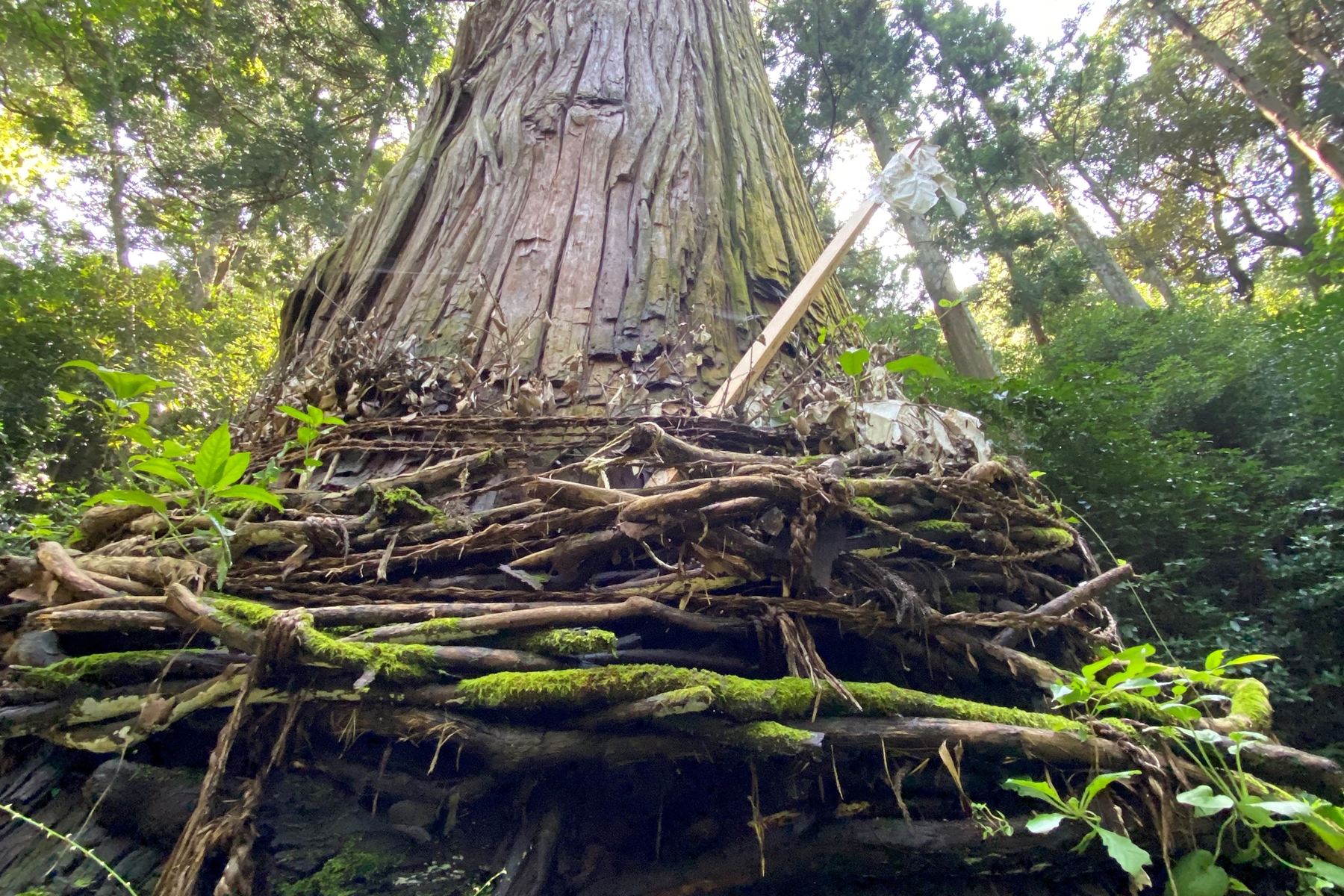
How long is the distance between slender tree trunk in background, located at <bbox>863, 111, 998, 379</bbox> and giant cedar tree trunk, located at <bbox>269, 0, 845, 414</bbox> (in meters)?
2.21

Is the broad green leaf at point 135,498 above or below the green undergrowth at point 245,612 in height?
above

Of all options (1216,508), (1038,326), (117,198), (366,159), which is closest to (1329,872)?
(1216,508)

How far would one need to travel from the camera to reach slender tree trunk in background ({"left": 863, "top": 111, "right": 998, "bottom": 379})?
261 inches

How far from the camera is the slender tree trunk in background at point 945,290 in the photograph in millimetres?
6629

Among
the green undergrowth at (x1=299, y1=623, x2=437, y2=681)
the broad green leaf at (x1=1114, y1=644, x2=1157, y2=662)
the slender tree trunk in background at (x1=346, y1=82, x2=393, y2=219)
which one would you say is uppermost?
the slender tree trunk in background at (x1=346, y1=82, x2=393, y2=219)

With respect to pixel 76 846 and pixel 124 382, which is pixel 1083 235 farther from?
pixel 76 846

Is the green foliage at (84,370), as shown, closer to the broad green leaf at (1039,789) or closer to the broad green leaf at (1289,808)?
the broad green leaf at (1039,789)

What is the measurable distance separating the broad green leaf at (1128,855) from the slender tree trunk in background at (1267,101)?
11.2 metres

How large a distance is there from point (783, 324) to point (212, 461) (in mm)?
1380

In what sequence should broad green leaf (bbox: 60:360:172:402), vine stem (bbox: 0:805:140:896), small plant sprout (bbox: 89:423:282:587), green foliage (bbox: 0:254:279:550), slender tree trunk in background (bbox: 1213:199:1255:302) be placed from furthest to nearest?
slender tree trunk in background (bbox: 1213:199:1255:302) < green foliage (bbox: 0:254:279:550) < broad green leaf (bbox: 60:360:172:402) < small plant sprout (bbox: 89:423:282:587) < vine stem (bbox: 0:805:140:896)

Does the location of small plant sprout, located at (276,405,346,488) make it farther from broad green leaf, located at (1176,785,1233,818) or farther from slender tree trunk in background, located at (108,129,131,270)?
slender tree trunk in background, located at (108,129,131,270)

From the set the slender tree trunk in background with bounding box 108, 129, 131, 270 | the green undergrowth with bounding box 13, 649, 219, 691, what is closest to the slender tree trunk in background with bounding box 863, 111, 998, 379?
the green undergrowth with bounding box 13, 649, 219, 691

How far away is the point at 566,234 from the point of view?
233 cm

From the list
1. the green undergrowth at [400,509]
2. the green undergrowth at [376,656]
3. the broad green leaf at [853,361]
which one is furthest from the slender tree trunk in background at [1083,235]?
the green undergrowth at [376,656]
